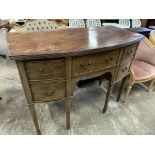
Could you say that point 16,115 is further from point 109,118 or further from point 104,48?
point 104,48

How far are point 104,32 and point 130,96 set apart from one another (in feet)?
3.32

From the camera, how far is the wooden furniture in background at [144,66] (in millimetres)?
1773

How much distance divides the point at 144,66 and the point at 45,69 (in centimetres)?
140

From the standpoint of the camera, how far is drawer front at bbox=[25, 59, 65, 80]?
101 cm

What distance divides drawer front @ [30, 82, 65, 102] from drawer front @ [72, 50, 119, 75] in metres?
0.17

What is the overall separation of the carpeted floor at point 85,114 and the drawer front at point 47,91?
510 millimetres

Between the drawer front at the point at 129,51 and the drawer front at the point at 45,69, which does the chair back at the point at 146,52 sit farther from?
the drawer front at the point at 45,69

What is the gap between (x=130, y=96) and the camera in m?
2.08

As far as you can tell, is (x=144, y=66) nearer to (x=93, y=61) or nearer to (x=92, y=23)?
(x=93, y=61)

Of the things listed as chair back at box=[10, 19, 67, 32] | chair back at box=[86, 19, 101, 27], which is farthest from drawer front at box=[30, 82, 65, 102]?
chair back at box=[86, 19, 101, 27]

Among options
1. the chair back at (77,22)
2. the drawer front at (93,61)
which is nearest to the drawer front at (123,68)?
the drawer front at (93,61)

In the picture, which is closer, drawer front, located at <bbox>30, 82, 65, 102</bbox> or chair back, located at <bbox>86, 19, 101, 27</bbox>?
drawer front, located at <bbox>30, 82, 65, 102</bbox>

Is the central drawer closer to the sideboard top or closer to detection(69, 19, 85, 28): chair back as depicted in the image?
the sideboard top
